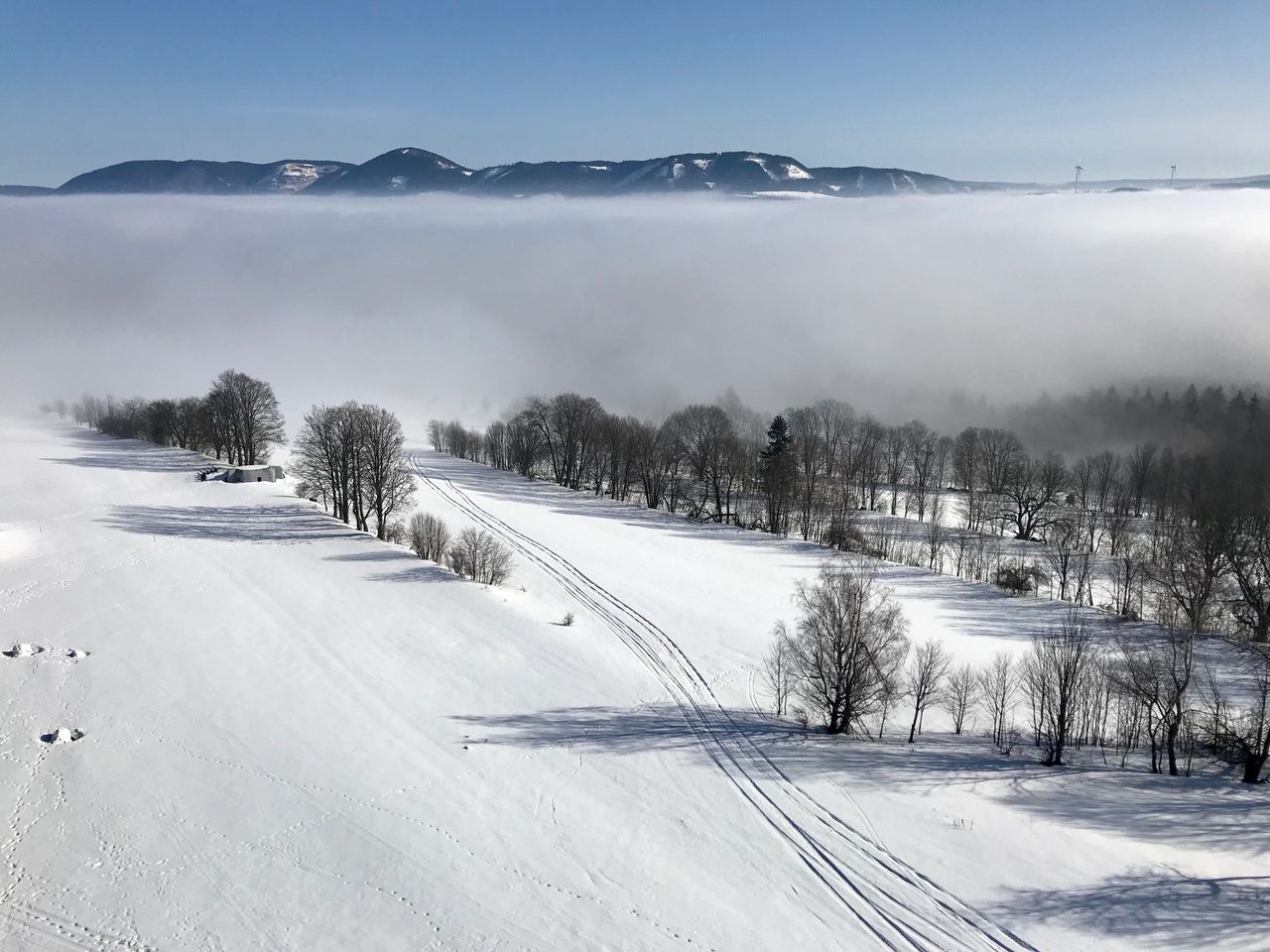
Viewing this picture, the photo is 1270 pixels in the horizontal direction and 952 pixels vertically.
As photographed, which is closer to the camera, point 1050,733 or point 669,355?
point 1050,733

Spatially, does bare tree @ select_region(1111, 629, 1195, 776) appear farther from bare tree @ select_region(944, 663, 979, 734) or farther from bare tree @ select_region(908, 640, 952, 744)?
bare tree @ select_region(908, 640, 952, 744)

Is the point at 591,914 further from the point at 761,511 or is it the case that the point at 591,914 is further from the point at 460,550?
the point at 761,511

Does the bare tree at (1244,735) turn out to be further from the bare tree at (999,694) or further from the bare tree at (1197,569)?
the bare tree at (1197,569)

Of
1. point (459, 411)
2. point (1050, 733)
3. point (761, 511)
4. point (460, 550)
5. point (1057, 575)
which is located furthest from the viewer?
point (459, 411)

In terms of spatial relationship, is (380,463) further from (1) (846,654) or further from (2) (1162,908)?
(2) (1162,908)

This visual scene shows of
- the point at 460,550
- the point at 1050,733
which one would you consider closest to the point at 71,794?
the point at 460,550

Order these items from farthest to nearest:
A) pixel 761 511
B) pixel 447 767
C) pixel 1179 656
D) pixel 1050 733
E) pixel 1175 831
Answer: pixel 761 511
pixel 1179 656
pixel 1050 733
pixel 447 767
pixel 1175 831

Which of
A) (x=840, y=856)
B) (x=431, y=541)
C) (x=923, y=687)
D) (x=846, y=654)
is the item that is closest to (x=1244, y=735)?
(x=923, y=687)
